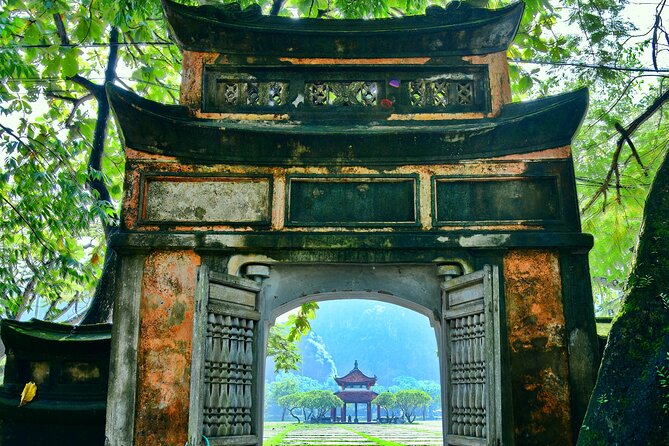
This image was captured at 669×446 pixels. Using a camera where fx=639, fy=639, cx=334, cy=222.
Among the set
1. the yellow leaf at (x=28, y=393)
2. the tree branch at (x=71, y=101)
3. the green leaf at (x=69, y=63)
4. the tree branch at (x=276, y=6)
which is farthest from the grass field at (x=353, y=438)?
the green leaf at (x=69, y=63)

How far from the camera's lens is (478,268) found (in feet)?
20.4

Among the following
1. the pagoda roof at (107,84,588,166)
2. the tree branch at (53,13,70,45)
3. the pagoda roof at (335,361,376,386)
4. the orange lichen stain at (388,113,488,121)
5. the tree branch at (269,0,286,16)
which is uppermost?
the tree branch at (269,0,286,16)

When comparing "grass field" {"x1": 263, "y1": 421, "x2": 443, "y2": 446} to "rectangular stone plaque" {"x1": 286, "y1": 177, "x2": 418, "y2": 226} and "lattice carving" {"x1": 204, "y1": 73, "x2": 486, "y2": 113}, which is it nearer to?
"rectangular stone plaque" {"x1": 286, "y1": 177, "x2": 418, "y2": 226}

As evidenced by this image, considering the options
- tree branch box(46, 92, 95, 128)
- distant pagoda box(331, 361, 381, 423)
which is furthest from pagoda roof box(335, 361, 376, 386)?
tree branch box(46, 92, 95, 128)

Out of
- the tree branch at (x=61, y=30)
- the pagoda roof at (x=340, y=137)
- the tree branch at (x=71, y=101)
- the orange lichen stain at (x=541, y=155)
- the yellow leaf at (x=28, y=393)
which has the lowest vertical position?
the yellow leaf at (x=28, y=393)

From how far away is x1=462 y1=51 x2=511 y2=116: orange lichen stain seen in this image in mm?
6727

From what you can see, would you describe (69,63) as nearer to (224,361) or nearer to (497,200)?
(224,361)

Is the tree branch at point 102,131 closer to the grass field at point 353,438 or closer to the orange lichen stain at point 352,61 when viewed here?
the orange lichen stain at point 352,61

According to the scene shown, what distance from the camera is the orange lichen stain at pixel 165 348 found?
5.88m

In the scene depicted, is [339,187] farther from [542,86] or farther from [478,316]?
[542,86]

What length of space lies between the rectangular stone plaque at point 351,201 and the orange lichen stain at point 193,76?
4.62 feet

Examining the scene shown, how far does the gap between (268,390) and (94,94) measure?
3232 cm

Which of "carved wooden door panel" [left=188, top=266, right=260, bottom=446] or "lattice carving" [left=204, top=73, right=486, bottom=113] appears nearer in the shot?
"carved wooden door panel" [left=188, top=266, right=260, bottom=446]

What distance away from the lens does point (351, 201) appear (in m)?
6.46
